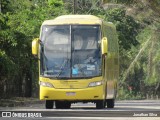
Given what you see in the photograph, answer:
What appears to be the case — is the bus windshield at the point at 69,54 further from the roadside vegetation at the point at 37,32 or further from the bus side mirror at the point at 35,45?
the roadside vegetation at the point at 37,32

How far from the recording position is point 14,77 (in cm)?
4447

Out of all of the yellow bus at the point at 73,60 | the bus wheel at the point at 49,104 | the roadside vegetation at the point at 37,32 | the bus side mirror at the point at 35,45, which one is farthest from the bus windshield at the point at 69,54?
the roadside vegetation at the point at 37,32

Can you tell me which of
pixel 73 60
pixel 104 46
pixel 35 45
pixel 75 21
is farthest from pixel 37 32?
pixel 104 46

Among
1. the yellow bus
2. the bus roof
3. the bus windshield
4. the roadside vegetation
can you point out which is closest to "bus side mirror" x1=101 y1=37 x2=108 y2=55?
the yellow bus

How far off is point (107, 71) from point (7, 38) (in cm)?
946

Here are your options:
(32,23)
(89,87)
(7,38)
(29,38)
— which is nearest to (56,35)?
(89,87)

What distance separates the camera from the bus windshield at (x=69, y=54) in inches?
1044

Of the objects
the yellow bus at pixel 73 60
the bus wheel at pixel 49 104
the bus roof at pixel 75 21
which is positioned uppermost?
the bus roof at pixel 75 21

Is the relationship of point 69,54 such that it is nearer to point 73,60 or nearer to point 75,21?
point 73,60

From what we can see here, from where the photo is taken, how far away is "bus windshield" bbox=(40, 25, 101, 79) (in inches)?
1044

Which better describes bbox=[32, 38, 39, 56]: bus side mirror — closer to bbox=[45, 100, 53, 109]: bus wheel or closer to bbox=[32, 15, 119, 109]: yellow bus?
bbox=[32, 15, 119, 109]: yellow bus

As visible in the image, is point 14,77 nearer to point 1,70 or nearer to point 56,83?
point 1,70

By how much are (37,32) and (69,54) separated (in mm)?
17284

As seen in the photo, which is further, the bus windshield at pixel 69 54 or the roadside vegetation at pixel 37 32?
the roadside vegetation at pixel 37 32
